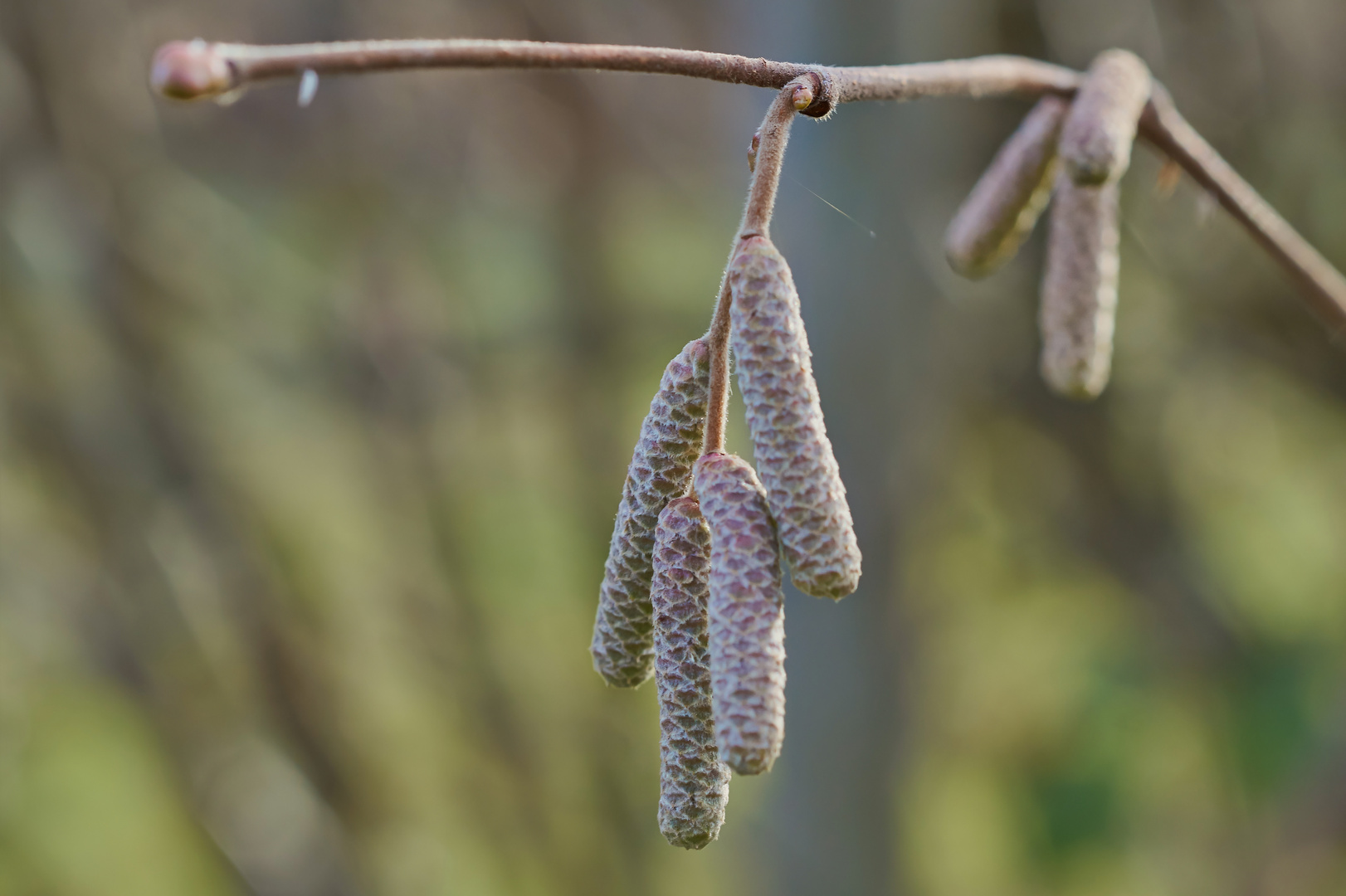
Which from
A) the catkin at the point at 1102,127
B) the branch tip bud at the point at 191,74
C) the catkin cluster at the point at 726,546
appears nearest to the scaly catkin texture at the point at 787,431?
the catkin cluster at the point at 726,546

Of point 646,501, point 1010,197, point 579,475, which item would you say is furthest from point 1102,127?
point 579,475

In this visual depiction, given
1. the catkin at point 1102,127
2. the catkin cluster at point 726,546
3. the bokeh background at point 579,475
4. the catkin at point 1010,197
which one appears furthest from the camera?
the bokeh background at point 579,475

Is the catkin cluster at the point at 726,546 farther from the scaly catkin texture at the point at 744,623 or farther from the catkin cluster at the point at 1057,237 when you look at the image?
the catkin cluster at the point at 1057,237

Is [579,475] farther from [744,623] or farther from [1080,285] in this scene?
[744,623]

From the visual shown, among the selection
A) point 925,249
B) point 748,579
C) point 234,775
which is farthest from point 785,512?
point 234,775

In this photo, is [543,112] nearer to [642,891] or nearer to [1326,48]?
[1326,48]

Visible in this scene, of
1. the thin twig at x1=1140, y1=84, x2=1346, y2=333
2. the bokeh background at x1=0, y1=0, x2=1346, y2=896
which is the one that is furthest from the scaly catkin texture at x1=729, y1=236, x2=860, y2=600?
the bokeh background at x1=0, y1=0, x2=1346, y2=896
